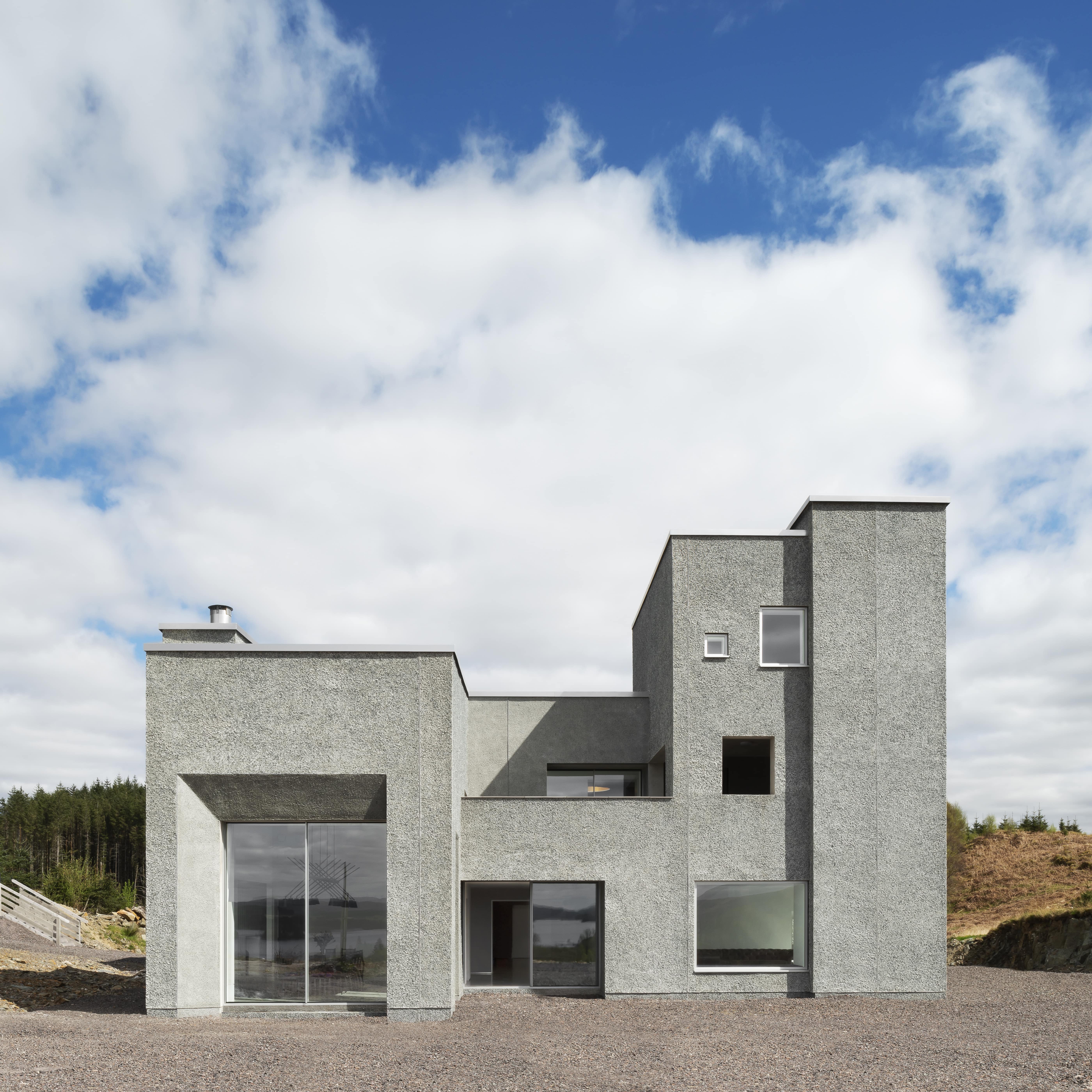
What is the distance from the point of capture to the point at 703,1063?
10516 mm

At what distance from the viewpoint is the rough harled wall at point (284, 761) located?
548 inches

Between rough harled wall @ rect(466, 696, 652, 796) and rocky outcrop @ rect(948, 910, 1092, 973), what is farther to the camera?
rocky outcrop @ rect(948, 910, 1092, 973)

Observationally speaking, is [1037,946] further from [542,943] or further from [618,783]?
[542,943]

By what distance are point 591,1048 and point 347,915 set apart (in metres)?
4.85

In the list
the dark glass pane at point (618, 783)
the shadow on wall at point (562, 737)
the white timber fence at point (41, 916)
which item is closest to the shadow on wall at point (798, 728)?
the shadow on wall at point (562, 737)

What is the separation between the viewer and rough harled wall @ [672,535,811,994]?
1603cm

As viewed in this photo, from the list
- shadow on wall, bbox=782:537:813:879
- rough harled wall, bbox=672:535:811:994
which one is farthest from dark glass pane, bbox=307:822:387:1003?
shadow on wall, bbox=782:537:813:879

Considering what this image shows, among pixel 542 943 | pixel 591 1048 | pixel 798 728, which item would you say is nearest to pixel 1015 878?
pixel 798 728

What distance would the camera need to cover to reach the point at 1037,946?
2344 cm

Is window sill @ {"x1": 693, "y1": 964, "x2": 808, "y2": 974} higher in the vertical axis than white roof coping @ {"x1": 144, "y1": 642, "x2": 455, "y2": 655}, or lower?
lower

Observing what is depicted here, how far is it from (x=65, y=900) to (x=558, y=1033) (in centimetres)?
2970

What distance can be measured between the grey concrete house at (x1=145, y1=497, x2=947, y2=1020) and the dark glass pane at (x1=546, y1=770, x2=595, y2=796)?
8.80ft

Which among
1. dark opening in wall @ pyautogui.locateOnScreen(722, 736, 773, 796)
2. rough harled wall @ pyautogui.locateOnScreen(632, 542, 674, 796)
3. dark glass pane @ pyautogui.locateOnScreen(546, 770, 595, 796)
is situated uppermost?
rough harled wall @ pyautogui.locateOnScreen(632, 542, 674, 796)

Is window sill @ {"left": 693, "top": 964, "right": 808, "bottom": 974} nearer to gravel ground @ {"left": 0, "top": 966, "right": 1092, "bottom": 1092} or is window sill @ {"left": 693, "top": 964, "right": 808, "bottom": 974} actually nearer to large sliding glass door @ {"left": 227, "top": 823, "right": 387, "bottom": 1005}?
gravel ground @ {"left": 0, "top": 966, "right": 1092, "bottom": 1092}
